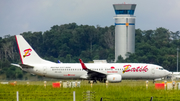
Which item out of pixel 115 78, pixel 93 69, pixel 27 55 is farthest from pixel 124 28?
pixel 115 78

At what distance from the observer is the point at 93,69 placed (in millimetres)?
50500

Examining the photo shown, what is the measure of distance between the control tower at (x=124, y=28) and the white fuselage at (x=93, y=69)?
5442 centimetres

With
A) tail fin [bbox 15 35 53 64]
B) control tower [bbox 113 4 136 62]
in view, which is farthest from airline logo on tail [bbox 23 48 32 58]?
control tower [bbox 113 4 136 62]

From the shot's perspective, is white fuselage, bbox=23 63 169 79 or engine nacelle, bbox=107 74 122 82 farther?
white fuselage, bbox=23 63 169 79

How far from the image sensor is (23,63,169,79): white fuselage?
49.7m

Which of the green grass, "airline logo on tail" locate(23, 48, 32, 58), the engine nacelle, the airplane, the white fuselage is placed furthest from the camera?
"airline logo on tail" locate(23, 48, 32, 58)

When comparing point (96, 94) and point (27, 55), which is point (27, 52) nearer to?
point (27, 55)

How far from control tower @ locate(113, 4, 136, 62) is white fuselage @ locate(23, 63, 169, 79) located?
A: 54419 millimetres

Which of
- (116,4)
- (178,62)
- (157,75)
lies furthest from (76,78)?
(116,4)

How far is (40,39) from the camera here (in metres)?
125

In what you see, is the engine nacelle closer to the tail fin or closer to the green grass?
the tail fin

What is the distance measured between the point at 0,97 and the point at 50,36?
94.8 metres

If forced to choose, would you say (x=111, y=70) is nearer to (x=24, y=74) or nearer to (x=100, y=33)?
(x=24, y=74)

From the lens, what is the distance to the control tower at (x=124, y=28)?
105 m
